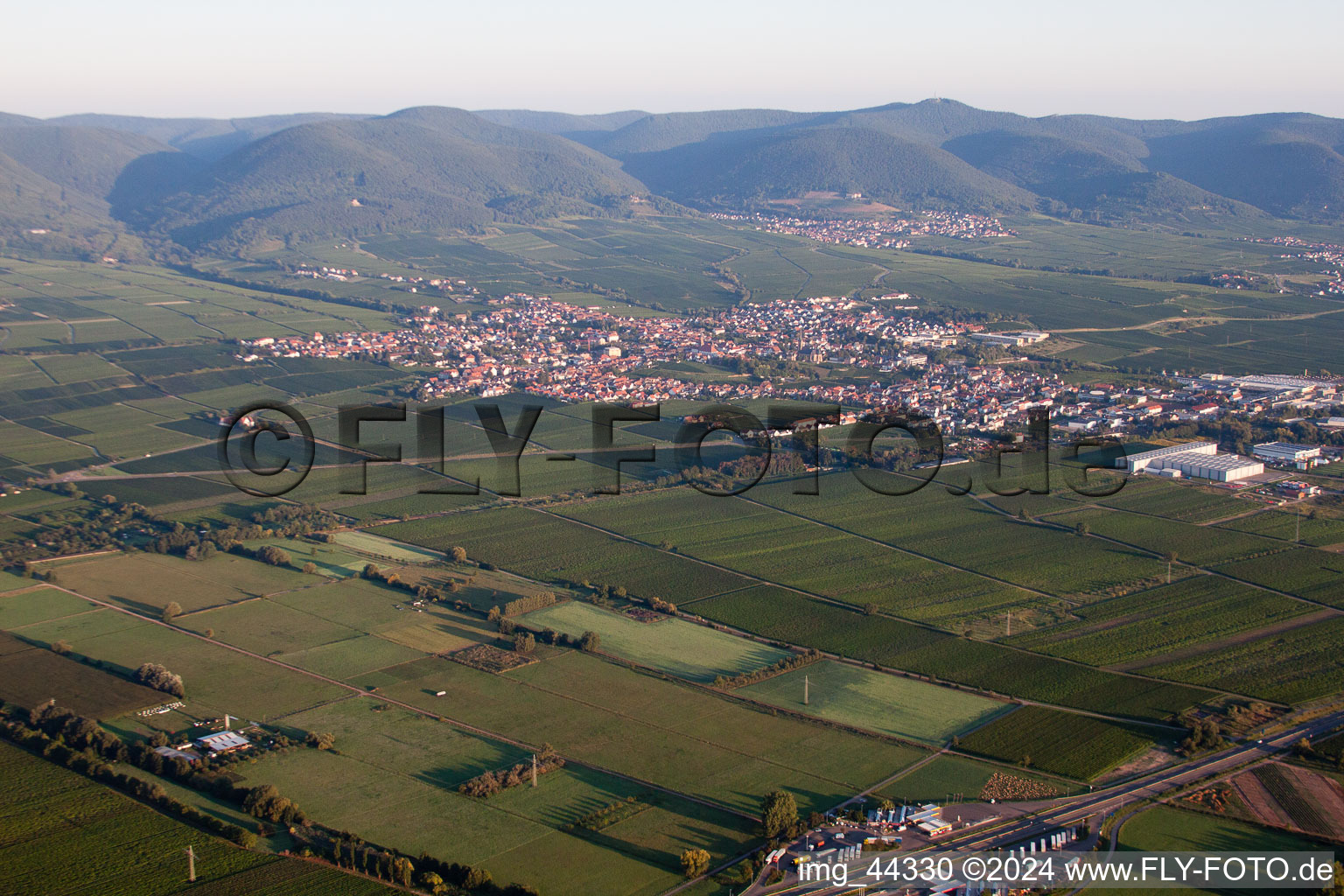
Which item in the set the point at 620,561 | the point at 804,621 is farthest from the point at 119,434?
the point at 804,621

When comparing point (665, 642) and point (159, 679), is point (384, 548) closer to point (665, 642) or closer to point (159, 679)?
point (159, 679)

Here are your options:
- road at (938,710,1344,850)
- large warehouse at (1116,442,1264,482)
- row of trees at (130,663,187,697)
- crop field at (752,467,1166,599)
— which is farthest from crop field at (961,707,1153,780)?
large warehouse at (1116,442,1264,482)

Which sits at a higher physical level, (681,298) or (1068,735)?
(681,298)

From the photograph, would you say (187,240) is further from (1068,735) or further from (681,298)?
(1068,735)

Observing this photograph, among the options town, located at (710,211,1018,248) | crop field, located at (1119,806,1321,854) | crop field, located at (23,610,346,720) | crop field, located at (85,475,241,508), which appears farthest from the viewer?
town, located at (710,211,1018,248)

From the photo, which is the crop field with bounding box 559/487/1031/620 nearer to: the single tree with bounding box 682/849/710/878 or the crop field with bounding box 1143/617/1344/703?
the crop field with bounding box 1143/617/1344/703

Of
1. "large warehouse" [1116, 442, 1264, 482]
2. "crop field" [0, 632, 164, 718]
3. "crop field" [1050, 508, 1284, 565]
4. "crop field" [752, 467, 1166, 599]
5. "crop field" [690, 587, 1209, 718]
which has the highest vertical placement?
"large warehouse" [1116, 442, 1264, 482]

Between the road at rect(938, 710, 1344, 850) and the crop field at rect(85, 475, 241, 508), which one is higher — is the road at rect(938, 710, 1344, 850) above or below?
below
